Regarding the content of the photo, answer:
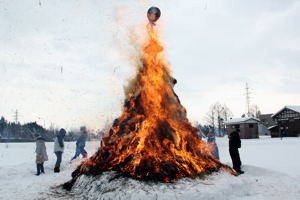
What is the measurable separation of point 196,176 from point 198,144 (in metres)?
2.46

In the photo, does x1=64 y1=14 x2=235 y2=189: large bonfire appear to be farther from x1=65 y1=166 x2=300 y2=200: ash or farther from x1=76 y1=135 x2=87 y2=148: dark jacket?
x1=76 y1=135 x2=87 y2=148: dark jacket

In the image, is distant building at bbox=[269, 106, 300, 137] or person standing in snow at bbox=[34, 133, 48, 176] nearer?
person standing in snow at bbox=[34, 133, 48, 176]

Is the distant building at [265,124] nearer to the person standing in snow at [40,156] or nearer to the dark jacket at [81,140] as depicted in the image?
the dark jacket at [81,140]

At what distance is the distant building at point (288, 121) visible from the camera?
4175cm

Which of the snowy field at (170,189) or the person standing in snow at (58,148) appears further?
the person standing in snow at (58,148)

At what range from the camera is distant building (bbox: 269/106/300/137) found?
41.8m

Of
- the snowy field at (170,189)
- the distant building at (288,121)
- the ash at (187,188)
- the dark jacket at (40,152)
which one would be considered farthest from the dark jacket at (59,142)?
the distant building at (288,121)

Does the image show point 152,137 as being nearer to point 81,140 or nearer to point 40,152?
point 40,152

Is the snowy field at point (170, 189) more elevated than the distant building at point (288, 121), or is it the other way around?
the distant building at point (288, 121)

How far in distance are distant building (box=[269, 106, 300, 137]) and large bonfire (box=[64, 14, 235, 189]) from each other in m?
37.1

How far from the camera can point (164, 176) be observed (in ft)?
24.6

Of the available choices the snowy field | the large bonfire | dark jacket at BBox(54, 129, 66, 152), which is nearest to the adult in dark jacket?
the snowy field

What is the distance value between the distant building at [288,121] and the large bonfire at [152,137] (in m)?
37.1

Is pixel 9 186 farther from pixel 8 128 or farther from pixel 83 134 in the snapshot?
pixel 8 128
